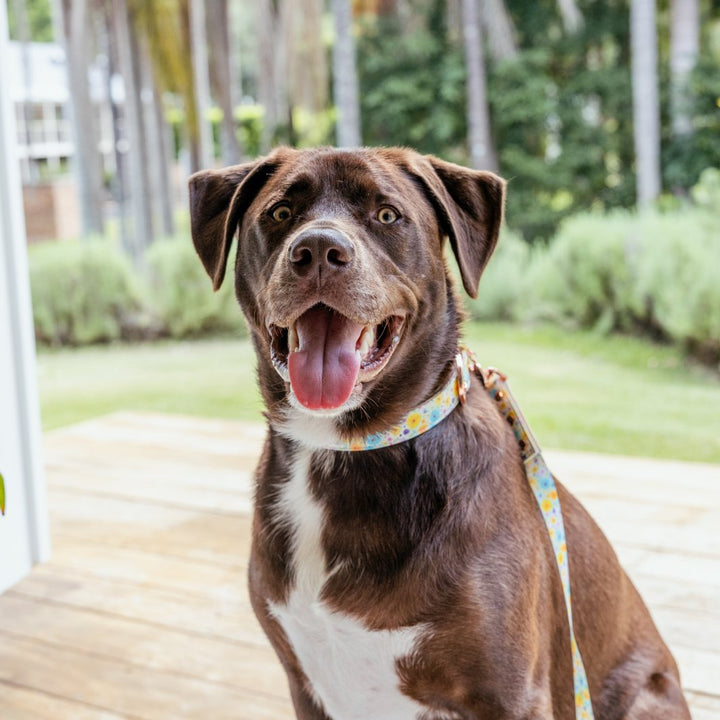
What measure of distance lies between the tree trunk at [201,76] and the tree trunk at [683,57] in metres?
3.49

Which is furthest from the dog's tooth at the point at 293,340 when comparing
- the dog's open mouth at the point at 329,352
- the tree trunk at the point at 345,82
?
the tree trunk at the point at 345,82

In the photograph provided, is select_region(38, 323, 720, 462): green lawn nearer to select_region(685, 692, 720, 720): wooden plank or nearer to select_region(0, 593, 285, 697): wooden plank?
select_region(0, 593, 285, 697): wooden plank

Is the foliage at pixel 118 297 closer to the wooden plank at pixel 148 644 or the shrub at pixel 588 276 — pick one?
the shrub at pixel 588 276

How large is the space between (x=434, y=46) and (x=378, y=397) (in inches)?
261

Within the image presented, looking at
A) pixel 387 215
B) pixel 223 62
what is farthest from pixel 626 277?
pixel 387 215

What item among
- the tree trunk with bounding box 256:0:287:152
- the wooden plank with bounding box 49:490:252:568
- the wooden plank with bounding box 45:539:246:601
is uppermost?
the tree trunk with bounding box 256:0:287:152

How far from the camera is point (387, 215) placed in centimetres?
137

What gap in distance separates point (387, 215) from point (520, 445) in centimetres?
41

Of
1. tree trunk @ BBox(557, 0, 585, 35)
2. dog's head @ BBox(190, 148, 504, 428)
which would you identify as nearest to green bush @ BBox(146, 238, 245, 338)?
tree trunk @ BBox(557, 0, 585, 35)

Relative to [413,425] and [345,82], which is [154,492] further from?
[345,82]

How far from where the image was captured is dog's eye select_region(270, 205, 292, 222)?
1397 millimetres

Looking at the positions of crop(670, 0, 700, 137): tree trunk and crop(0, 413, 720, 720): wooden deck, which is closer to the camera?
crop(0, 413, 720, 720): wooden deck

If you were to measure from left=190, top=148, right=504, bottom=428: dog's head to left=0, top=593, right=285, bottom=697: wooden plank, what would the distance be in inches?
37.4

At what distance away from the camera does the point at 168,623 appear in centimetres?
240
